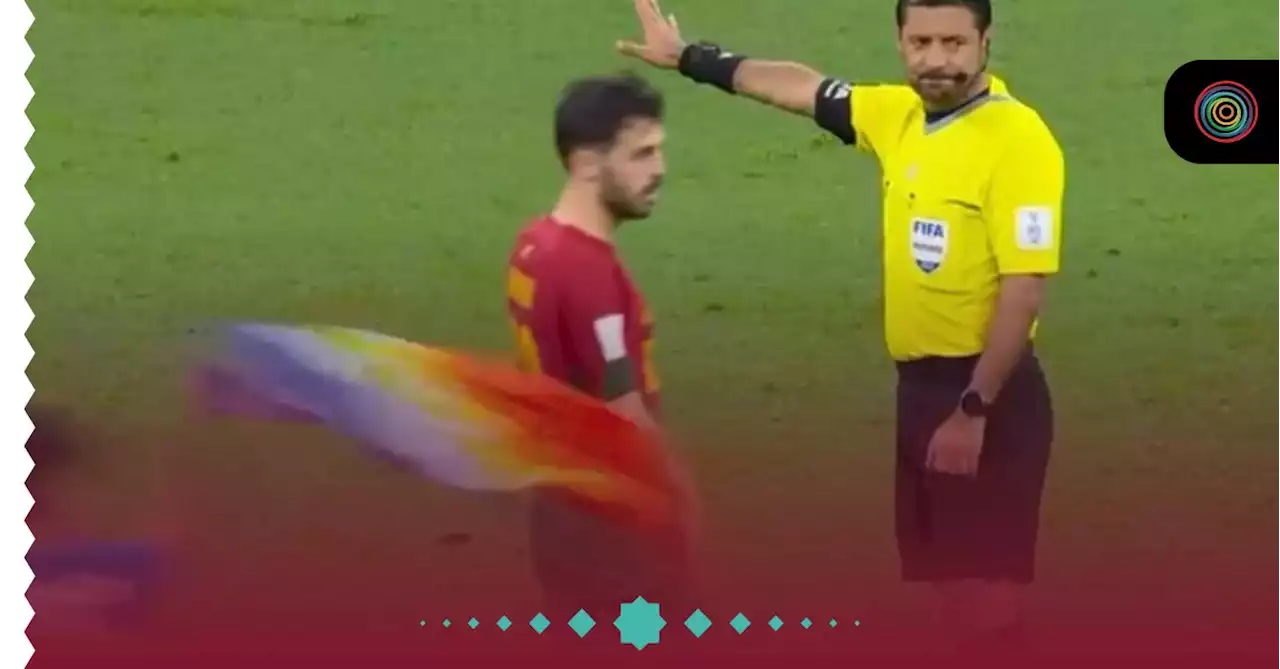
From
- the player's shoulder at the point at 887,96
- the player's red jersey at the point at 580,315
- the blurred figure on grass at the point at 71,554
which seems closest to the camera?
the player's red jersey at the point at 580,315

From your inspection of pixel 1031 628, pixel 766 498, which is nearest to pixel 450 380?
pixel 766 498

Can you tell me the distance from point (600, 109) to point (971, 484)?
2.62 ft

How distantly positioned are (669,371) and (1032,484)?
1.96 feet

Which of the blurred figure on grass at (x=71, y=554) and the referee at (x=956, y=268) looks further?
the blurred figure on grass at (x=71, y=554)

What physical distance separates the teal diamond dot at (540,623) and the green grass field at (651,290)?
6cm

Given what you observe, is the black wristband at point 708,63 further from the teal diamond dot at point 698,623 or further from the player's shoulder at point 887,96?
the teal diamond dot at point 698,623

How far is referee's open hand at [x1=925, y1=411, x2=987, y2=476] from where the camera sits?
2.94 m

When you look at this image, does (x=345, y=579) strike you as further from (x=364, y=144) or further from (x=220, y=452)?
(x=364, y=144)

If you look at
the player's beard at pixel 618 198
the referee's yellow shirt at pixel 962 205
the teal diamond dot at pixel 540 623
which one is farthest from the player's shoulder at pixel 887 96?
the teal diamond dot at pixel 540 623

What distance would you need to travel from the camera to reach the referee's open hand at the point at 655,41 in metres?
3.07

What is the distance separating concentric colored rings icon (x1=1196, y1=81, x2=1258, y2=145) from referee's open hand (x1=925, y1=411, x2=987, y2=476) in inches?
25.4

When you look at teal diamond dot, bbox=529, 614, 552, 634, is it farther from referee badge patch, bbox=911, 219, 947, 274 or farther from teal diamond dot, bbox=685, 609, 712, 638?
referee badge patch, bbox=911, 219, 947, 274

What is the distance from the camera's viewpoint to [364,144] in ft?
10.6
